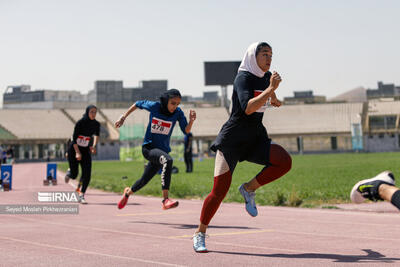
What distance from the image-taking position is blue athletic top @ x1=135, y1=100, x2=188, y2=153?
9.31 m

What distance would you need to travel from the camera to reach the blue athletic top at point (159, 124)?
931 centimetres

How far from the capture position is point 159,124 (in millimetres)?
9375

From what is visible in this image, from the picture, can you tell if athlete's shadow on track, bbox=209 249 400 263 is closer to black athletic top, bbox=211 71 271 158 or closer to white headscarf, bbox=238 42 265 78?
black athletic top, bbox=211 71 271 158

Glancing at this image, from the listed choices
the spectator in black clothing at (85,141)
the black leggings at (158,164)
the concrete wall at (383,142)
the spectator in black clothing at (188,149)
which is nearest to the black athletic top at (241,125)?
the black leggings at (158,164)

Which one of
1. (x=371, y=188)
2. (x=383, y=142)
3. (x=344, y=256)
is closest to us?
(x=371, y=188)

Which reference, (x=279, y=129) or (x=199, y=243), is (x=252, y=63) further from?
(x=279, y=129)

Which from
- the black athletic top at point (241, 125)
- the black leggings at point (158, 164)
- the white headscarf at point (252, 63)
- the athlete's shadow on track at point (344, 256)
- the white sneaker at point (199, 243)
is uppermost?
the white headscarf at point (252, 63)

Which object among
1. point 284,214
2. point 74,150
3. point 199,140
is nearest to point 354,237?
point 284,214

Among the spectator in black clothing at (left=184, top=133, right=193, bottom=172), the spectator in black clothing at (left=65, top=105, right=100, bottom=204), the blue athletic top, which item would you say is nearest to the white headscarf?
the blue athletic top

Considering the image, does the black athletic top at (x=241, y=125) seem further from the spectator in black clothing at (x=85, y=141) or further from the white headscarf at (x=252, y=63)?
the spectator in black clothing at (x=85, y=141)

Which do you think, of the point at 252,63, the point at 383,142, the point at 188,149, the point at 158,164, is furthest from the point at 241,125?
the point at 383,142

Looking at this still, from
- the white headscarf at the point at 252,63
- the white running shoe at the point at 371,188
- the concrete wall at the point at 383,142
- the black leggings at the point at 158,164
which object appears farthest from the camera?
the concrete wall at the point at 383,142

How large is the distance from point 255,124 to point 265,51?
2.56 feet

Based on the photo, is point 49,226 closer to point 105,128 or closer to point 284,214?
point 284,214
